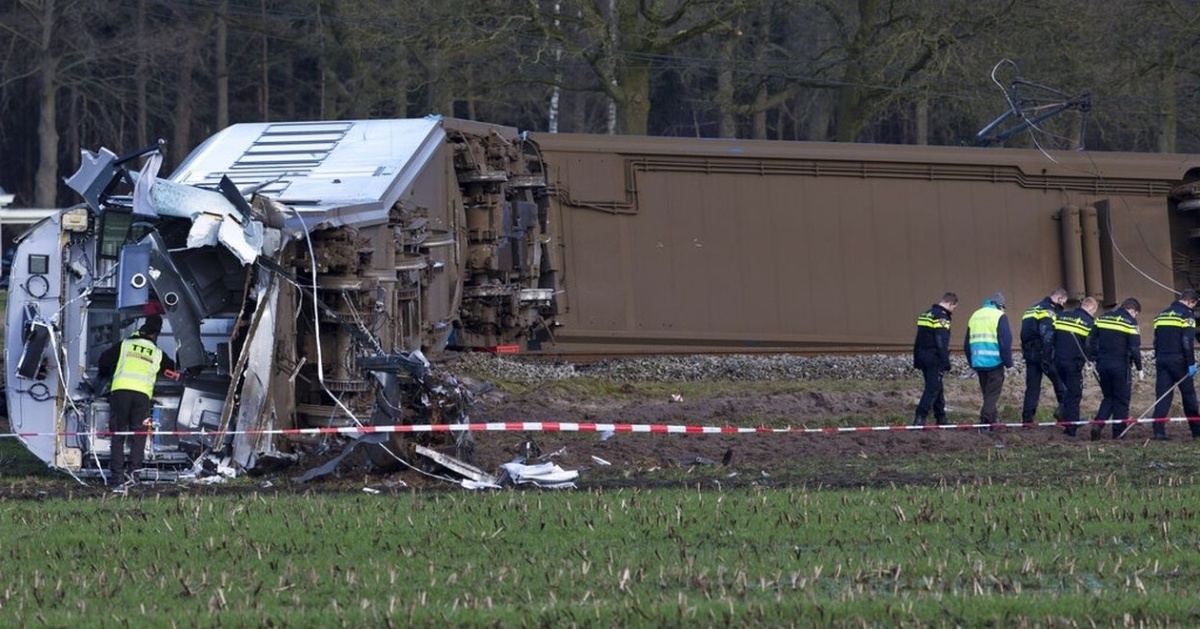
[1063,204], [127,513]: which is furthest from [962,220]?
[127,513]

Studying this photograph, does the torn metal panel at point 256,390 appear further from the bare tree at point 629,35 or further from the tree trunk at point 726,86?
the tree trunk at point 726,86

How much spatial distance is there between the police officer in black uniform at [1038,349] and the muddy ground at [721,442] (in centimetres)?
49

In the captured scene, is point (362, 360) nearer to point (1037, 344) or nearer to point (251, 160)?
point (251, 160)

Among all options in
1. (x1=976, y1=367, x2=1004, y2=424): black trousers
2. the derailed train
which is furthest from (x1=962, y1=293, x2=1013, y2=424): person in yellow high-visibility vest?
the derailed train

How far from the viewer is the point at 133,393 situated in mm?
13180

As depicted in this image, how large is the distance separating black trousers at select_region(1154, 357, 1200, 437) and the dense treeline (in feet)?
32.4

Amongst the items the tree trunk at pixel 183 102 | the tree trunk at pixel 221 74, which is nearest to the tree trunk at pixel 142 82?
the tree trunk at pixel 183 102

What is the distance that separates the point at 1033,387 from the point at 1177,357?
1490 millimetres

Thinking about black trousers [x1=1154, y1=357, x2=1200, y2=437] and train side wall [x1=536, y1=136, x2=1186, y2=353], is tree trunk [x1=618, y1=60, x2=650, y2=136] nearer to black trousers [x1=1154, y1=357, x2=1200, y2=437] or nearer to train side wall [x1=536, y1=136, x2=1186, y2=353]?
train side wall [x1=536, y1=136, x2=1186, y2=353]

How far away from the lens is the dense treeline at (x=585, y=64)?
30359 mm

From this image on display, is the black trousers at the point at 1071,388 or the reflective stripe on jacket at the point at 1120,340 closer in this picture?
the reflective stripe on jacket at the point at 1120,340

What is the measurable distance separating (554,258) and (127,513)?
1024 centimetres

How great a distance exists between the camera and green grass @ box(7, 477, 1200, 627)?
765cm

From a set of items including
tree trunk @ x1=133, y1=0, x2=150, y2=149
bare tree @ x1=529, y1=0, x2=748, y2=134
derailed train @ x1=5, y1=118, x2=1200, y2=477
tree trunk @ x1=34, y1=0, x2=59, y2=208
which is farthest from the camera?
tree trunk @ x1=133, y1=0, x2=150, y2=149
